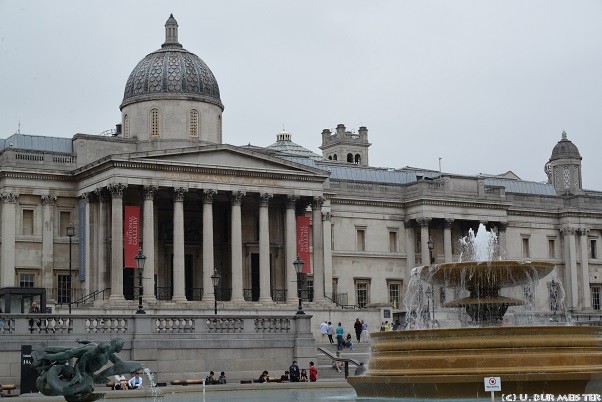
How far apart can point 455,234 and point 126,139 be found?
25.8m

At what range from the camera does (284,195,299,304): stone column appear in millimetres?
69812

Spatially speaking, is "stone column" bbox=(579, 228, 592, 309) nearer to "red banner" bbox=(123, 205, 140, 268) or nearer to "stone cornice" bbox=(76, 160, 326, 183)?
"stone cornice" bbox=(76, 160, 326, 183)

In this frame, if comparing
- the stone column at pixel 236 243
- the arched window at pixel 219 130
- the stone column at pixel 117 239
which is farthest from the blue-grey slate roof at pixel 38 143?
the stone column at pixel 236 243

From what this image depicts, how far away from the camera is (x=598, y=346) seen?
28562mm

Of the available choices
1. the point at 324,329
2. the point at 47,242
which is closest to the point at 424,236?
the point at 324,329

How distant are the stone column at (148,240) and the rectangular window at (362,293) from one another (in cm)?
1881

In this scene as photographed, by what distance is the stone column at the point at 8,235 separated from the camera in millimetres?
66688

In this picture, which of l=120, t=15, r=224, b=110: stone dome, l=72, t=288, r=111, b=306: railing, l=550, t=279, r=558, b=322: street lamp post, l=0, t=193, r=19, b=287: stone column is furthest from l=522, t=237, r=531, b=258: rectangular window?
l=0, t=193, r=19, b=287: stone column

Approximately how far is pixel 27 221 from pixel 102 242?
4.92 meters

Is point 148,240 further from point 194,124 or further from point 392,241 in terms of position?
point 392,241

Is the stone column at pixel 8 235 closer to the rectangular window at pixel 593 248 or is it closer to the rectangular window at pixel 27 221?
the rectangular window at pixel 27 221

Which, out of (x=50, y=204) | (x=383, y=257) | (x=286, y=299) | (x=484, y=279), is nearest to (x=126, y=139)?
(x=50, y=204)

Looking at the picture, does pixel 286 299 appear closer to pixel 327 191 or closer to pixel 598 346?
pixel 327 191

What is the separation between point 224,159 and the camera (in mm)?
67938
